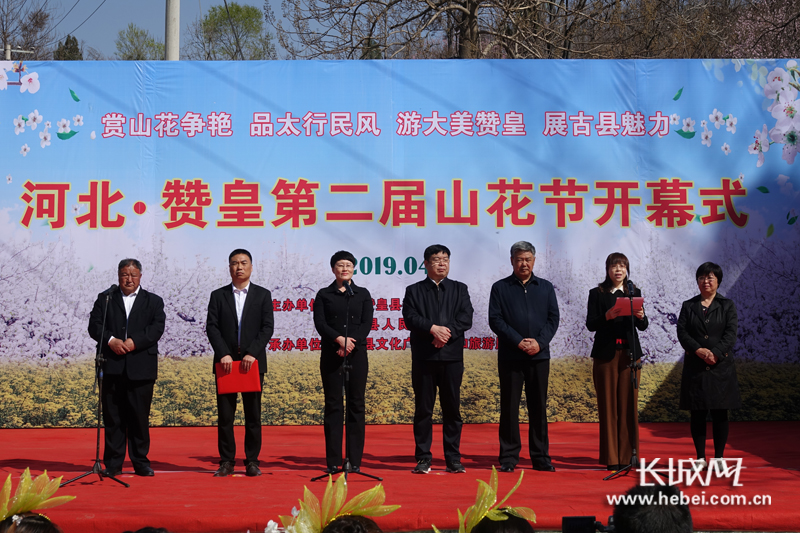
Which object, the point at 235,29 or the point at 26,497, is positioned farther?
the point at 235,29

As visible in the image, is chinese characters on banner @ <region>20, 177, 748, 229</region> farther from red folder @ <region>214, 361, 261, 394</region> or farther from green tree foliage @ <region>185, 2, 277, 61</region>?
green tree foliage @ <region>185, 2, 277, 61</region>

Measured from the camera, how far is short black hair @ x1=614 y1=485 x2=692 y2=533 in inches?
53.7

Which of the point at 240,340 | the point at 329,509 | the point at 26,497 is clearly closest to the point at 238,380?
the point at 240,340

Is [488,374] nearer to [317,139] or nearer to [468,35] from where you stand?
[317,139]

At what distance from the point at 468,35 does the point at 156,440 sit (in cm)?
651

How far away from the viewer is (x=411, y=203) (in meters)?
6.16

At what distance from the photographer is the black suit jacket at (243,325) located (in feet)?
14.7

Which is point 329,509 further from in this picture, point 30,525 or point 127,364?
point 127,364

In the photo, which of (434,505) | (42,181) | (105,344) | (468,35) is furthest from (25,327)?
(468,35)

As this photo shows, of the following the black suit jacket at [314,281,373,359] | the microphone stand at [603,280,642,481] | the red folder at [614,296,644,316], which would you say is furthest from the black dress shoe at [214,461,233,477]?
the red folder at [614,296,644,316]

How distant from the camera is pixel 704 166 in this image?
6.20 m

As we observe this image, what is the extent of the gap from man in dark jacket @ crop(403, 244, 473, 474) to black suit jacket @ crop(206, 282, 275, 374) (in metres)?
0.81

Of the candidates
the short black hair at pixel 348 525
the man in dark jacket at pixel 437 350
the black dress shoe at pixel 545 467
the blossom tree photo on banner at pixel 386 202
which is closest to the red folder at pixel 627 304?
the man in dark jacket at pixel 437 350

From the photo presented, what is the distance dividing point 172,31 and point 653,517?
6.85m
